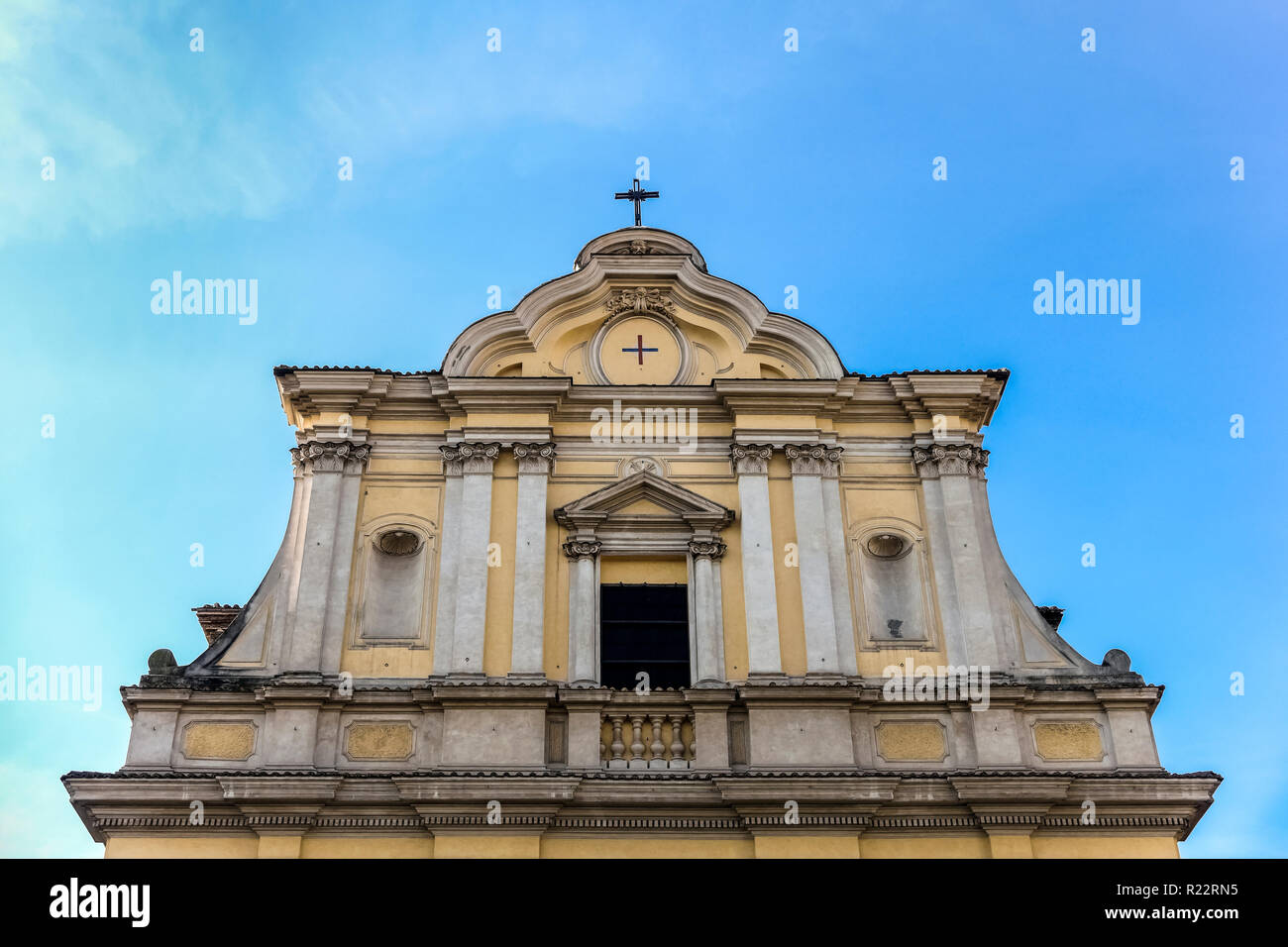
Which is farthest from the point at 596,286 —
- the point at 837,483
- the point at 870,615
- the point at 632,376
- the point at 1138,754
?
the point at 1138,754

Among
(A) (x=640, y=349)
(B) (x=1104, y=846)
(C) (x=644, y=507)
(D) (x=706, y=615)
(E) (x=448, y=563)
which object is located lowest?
(B) (x=1104, y=846)

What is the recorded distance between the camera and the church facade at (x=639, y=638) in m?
14.5

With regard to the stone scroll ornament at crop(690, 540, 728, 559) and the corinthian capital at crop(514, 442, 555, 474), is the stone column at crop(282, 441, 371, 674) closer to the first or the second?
the corinthian capital at crop(514, 442, 555, 474)

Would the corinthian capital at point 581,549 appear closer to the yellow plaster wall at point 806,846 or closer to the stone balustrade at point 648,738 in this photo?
the stone balustrade at point 648,738

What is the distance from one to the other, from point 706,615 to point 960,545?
3.22 metres

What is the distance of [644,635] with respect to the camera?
16.1m

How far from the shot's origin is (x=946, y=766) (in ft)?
49.4

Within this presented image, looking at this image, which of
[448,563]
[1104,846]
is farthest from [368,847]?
[1104,846]

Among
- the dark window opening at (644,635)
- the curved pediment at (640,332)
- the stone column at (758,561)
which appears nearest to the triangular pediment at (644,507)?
the stone column at (758,561)

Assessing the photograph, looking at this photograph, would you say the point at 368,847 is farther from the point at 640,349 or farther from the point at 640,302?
the point at 640,302

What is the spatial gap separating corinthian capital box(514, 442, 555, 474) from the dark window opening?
1.73 meters

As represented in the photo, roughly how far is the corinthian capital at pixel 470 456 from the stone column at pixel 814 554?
3.69 meters

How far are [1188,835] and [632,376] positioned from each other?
865 centimetres

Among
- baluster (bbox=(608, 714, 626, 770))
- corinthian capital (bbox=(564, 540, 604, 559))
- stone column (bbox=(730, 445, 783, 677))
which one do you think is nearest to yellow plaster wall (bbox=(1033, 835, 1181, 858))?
stone column (bbox=(730, 445, 783, 677))
